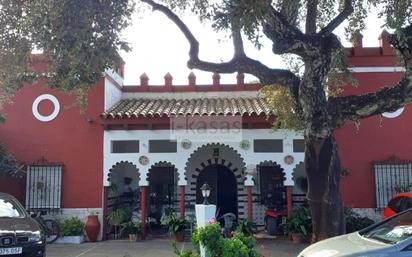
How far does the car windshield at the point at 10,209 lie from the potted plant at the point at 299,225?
667 cm

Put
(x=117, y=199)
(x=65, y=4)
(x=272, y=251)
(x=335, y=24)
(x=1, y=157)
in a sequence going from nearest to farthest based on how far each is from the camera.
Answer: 1. (x=65, y=4)
2. (x=335, y=24)
3. (x=272, y=251)
4. (x=1, y=157)
5. (x=117, y=199)

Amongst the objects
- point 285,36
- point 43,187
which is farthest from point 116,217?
point 285,36

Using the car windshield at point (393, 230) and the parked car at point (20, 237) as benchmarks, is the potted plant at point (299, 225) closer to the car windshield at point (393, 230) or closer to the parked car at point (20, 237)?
the car windshield at point (393, 230)

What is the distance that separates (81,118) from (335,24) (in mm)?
8011

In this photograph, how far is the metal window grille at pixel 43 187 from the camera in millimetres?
12836

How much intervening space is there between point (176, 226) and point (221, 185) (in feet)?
10.4

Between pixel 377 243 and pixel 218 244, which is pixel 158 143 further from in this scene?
pixel 377 243

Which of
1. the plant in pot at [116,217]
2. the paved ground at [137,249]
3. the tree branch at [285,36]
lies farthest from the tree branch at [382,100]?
the plant in pot at [116,217]

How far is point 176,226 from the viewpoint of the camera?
1213 cm

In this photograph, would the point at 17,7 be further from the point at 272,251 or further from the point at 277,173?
the point at 277,173

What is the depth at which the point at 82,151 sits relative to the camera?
1312cm

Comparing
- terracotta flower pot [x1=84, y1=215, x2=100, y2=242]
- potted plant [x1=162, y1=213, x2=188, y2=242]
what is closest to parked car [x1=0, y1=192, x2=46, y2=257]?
terracotta flower pot [x1=84, y1=215, x2=100, y2=242]

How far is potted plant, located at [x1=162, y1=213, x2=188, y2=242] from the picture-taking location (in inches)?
479

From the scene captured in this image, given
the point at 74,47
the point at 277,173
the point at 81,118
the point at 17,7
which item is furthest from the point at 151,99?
the point at 74,47
